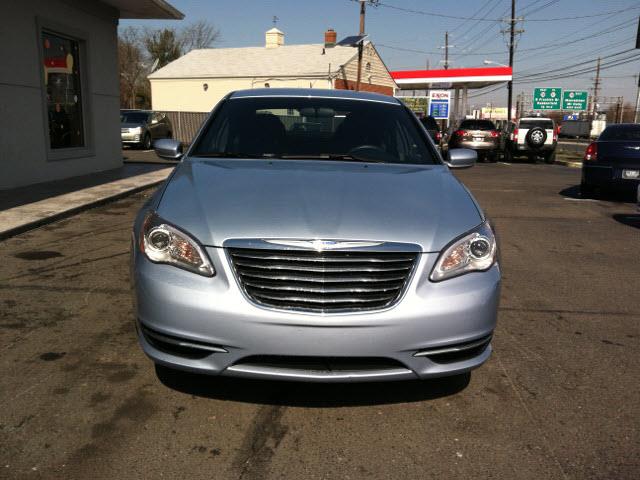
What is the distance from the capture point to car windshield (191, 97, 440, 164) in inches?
161

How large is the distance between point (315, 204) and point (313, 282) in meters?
0.49

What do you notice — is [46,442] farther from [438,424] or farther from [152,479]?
[438,424]

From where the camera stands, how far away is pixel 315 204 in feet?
9.80

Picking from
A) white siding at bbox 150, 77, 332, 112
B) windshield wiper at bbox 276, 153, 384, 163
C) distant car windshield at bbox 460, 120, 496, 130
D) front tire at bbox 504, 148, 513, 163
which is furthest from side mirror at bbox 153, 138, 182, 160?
white siding at bbox 150, 77, 332, 112

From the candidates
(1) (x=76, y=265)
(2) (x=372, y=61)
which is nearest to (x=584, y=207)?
(1) (x=76, y=265)

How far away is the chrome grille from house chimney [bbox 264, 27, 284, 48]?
45.0 metres

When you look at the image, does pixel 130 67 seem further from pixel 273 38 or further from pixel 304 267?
pixel 304 267

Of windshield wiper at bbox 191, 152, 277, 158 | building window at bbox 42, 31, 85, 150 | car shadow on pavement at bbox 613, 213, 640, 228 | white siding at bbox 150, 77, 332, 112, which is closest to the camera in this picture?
windshield wiper at bbox 191, 152, 277, 158

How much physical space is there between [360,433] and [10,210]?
22.9 ft

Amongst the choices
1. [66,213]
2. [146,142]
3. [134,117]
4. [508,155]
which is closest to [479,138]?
[508,155]

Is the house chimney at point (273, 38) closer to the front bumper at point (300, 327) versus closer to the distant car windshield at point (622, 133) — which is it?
the distant car windshield at point (622, 133)

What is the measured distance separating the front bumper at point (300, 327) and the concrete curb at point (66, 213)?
→ 4.95 metres

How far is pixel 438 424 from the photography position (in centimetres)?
293

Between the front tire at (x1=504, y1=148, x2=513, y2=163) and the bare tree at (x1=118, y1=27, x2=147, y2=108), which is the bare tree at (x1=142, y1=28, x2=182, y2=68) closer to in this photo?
the bare tree at (x1=118, y1=27, x2=147, y2=108)
